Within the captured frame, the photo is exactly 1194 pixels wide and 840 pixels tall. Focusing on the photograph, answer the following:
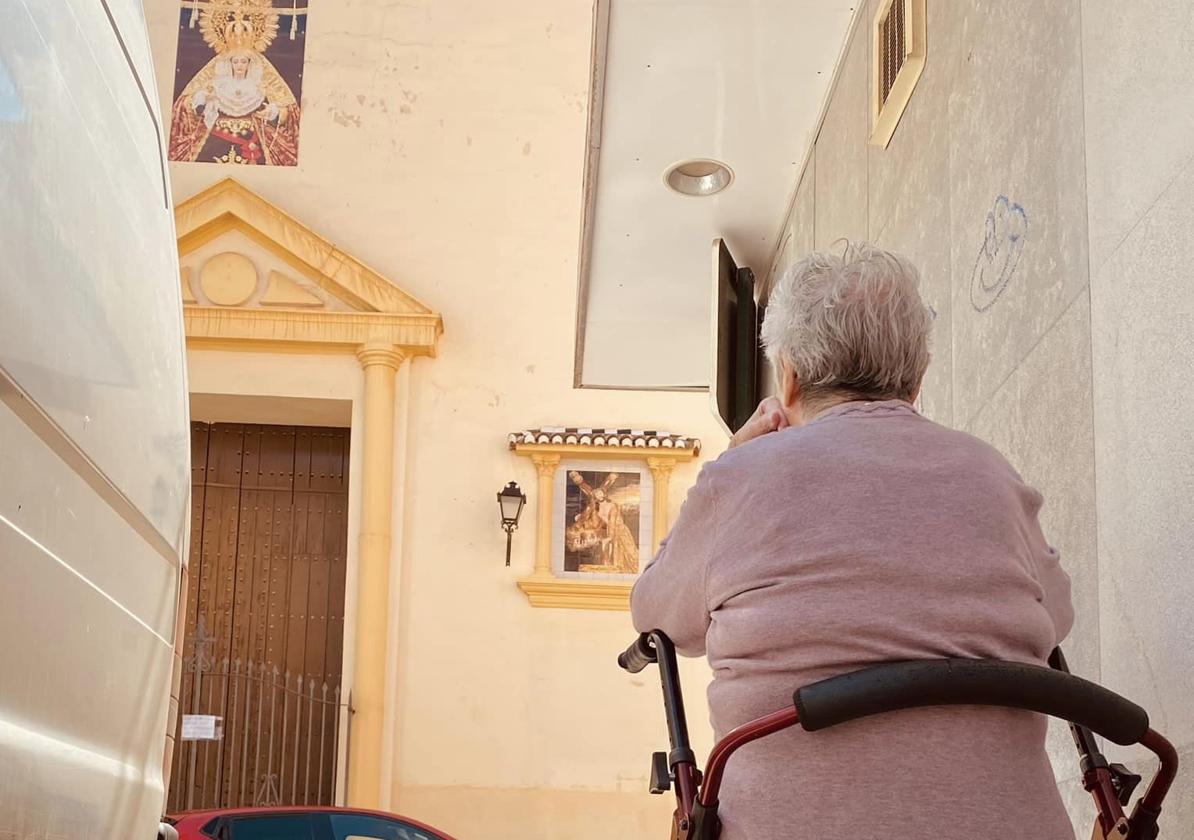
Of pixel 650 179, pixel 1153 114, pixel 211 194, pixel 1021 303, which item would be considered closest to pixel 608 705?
pixel 211 194

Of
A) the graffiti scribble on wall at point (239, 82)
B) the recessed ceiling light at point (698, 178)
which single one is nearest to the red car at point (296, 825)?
the recessed ceiling light at point (698, 178)

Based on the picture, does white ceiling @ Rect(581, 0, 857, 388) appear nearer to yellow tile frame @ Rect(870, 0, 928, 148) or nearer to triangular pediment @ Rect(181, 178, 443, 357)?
yellow tile frame @ Rect(870, 0, 928, 148)

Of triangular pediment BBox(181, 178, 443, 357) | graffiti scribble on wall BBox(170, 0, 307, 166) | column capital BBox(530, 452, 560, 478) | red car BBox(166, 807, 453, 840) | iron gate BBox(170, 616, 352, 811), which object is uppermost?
graffiti scribble on wall BBox(170, 0, 307, 166)

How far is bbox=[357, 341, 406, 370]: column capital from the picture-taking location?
539 inches

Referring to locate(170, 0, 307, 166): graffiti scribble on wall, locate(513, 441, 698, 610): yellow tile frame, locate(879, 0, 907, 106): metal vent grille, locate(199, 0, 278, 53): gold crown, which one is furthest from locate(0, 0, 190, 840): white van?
locate(199, 0, 278, 53): gold crown

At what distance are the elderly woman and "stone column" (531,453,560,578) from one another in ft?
38.4

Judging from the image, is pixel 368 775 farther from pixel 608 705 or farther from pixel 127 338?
pixel 127 338

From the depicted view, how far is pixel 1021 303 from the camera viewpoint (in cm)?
295

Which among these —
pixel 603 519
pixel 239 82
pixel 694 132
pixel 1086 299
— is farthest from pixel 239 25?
pixel 1086 299

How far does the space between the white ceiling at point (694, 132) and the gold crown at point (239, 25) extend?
314 inches

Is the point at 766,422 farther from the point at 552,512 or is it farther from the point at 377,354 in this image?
the point at 377,354

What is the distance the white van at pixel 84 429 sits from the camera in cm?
145

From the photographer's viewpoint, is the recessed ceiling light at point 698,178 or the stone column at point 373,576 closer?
the recessed ceiling light at point 698,178

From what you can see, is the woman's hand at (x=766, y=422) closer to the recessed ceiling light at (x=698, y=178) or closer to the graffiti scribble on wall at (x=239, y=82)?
the recessed ceiling light at (x=698, y=178)
